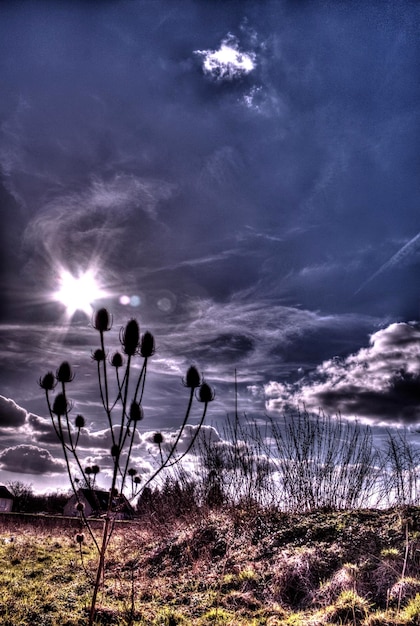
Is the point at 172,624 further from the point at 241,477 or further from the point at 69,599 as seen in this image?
the point at 241,477

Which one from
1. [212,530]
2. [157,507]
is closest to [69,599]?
[212,530]

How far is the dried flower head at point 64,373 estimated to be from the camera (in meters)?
3.57

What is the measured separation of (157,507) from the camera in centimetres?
1073

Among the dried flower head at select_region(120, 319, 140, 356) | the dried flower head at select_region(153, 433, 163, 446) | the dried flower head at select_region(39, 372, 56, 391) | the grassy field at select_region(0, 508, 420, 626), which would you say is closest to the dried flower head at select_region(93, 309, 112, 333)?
the dried flower head at select_region(120, 319, 140, 356)

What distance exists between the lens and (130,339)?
10.1 ft

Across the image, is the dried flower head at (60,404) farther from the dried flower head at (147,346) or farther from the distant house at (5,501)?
the distant house at (5,501)

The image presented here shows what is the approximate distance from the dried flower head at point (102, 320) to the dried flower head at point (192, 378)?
0.81 metres

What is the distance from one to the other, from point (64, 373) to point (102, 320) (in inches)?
31.3

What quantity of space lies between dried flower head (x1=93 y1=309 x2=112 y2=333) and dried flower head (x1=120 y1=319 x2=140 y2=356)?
0.49ft

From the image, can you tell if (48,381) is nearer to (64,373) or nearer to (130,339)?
(64,373)

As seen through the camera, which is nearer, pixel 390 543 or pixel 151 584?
pixel 390 543

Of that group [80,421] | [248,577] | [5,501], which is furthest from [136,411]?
[5,501]

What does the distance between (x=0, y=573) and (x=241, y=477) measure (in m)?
4.48

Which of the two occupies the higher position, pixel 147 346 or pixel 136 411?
pixel 147 346
